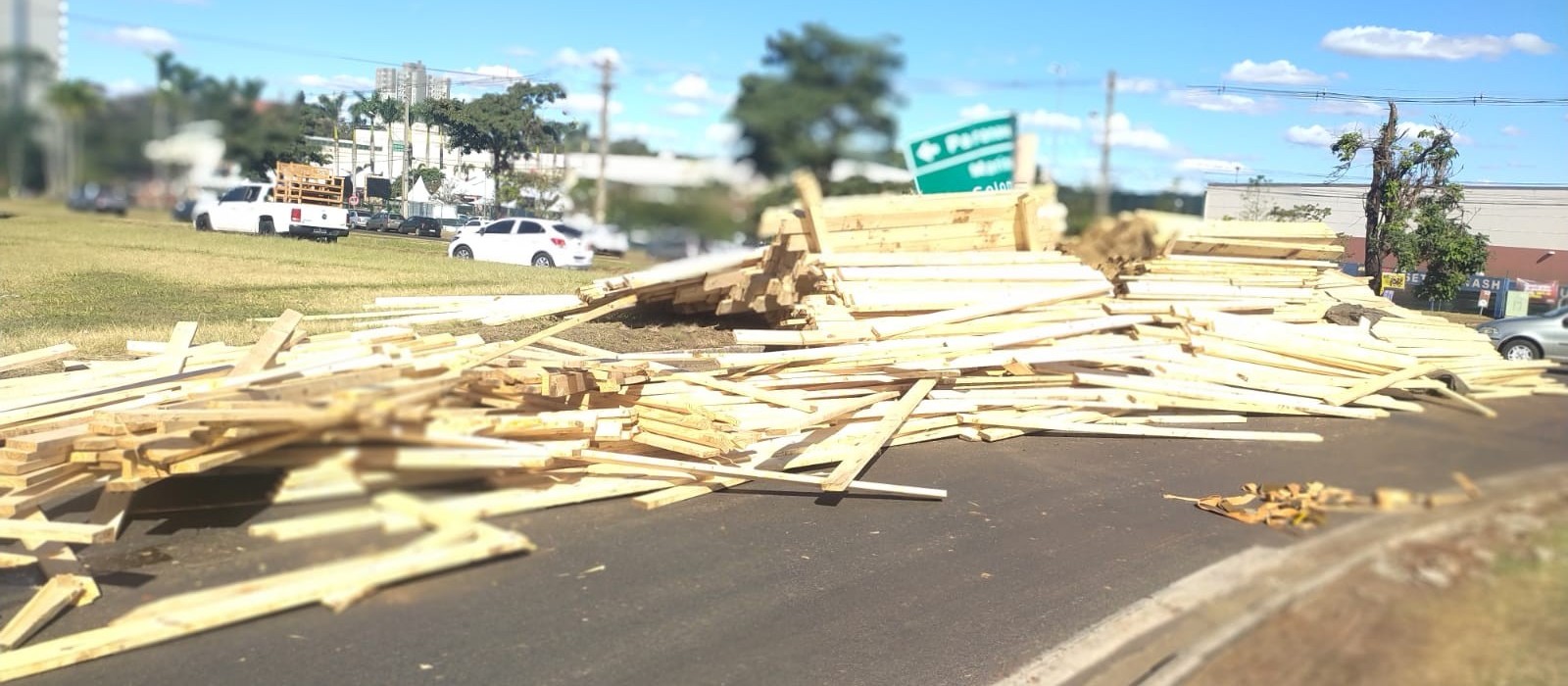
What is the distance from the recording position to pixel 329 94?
246 centimetres

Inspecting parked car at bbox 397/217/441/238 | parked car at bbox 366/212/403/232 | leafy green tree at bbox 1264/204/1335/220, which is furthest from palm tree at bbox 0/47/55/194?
parked car at bbox 397/217/441/238

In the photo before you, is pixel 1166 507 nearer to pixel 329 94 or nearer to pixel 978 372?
pixel 978 372

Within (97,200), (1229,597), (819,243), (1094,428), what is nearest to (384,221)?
(819,243)

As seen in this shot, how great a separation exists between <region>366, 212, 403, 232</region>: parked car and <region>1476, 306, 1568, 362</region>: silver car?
4671 mm

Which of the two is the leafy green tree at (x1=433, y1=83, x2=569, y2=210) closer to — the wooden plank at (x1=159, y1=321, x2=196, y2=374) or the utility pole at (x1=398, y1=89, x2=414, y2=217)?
the utility pole at (x1=398, y1=89, x2=414, y2=217)

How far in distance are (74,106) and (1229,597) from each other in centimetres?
335

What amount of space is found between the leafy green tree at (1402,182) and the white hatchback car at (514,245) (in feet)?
20.1

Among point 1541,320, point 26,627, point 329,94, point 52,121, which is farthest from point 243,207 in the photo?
point 1541,320

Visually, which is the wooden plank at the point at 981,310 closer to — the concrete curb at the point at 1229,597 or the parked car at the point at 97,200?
the concrete curb at the point at 1229,597

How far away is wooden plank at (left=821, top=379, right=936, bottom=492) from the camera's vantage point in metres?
5.63

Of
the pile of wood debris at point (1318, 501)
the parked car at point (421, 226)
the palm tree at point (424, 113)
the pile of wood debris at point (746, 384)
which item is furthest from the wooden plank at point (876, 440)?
the palm tree at point (424, 113)

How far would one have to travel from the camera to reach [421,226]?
6.74 m

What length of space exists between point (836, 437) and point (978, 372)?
1.39 m

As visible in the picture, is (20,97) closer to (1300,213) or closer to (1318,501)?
(1318,501)
